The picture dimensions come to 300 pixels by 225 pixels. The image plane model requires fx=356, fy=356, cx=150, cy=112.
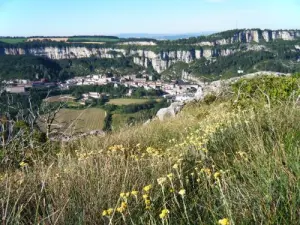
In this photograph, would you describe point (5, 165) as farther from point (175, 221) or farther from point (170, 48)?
point (170, 48)

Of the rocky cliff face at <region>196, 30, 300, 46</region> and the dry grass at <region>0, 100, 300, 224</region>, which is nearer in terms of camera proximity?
the dry grass at <region>0, 100, 300, 224</region>

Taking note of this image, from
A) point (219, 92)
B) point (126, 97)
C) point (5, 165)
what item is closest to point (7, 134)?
point (5, 165)

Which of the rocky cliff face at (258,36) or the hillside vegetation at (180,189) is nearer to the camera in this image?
the hillside vegetation at (180,189)

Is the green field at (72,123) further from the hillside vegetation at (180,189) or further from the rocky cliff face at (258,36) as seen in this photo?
the rocky cliff face at (258,36)

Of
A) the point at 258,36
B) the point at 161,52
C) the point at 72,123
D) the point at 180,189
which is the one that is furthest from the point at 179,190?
the point at 258,36

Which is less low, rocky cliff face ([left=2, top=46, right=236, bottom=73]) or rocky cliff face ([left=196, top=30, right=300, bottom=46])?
rocky cliff face ([left=196, top=30, right=300, bottom=46])

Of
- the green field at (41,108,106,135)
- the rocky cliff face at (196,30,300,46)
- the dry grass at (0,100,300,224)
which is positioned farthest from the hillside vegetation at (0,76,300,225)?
the rocky cliff face at (196,30,300,46)

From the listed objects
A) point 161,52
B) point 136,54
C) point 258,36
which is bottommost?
point 136,54

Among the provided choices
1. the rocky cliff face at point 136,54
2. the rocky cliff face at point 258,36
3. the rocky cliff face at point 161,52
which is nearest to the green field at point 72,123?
the rocky cliff face at point 161,52

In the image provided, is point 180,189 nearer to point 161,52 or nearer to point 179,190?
point 179,190

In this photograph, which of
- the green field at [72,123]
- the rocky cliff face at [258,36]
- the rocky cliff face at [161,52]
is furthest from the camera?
the rocky cliff face at [258,36]

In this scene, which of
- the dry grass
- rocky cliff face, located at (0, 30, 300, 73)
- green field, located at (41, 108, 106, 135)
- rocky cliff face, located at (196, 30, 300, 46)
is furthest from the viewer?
rocky cliff face, located at (196, 30, 300, 46)

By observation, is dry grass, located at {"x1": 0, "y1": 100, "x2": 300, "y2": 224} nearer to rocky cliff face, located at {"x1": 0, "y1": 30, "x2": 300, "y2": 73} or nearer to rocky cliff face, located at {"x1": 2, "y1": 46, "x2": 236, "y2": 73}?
rocky cliff face, located at {"x1": 0, "y1": 30, "x2": 300, "y2": 73}
